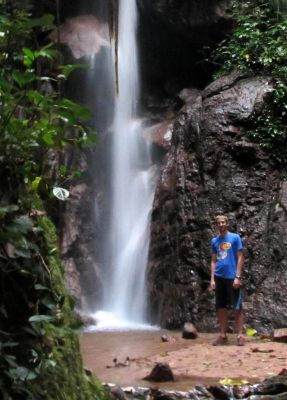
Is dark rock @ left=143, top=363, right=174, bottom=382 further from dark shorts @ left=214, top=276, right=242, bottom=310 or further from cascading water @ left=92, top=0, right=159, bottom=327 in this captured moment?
cascading water @ left=92, top=0, right=159, bottom=327

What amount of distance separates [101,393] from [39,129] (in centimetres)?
169

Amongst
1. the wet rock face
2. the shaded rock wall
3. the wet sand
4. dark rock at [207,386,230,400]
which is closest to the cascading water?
the shaded rock wall

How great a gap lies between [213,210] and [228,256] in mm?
2940

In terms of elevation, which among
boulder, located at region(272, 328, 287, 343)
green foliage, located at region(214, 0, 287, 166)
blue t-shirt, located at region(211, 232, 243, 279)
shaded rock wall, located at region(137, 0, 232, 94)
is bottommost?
boulder, located at region(272, 328, 287, 343)

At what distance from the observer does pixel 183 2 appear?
663 inches

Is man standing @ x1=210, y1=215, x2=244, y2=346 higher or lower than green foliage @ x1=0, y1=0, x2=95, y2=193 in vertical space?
lower

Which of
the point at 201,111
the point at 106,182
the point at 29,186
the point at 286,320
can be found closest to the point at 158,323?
the point at 286,320

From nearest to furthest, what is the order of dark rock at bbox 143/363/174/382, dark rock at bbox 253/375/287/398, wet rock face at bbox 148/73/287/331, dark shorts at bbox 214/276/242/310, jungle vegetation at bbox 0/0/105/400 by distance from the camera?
1. jungle vegetation at bbox 0/0/105/400
2. dark rock at bbox 253/375/287/398
3. dark rock at bbox 143/363/174/382
4. dark shorts at bbox 214/276/242/310
5. wet rock face at bbox 148/73/287/331

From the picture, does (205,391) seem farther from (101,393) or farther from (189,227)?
(189,227)

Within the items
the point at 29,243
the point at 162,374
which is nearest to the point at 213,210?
the point at 162,374

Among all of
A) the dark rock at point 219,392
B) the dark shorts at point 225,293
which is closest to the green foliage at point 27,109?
the dark rock at point 219,392

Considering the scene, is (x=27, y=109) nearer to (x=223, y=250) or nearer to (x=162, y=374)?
(x=162, y=374)

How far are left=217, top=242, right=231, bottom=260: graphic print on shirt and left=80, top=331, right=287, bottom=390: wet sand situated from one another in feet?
3.55

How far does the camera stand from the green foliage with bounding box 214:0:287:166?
1156 centimetres
